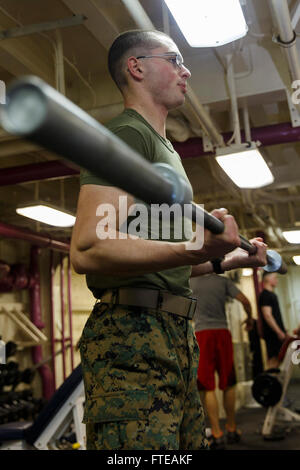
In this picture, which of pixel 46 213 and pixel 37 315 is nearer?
pixel 46 213

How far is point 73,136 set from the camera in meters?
0.53

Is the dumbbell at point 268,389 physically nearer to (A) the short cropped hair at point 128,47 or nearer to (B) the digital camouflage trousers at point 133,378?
(B) the digital camouflage trousers at point 133,378

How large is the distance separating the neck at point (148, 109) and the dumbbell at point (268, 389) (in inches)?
160

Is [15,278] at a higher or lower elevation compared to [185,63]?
lower

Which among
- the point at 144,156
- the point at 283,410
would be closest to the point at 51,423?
the point at 144,156

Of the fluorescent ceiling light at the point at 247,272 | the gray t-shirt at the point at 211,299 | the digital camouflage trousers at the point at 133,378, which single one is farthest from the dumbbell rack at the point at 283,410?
the digital camouflage trousers at the point at 133,378

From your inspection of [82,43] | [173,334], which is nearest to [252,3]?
[82,43]

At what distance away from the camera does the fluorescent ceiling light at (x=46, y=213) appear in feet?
16.7

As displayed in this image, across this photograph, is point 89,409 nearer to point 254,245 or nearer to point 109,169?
point 254,245

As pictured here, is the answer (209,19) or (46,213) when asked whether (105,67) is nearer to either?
(46,213)
